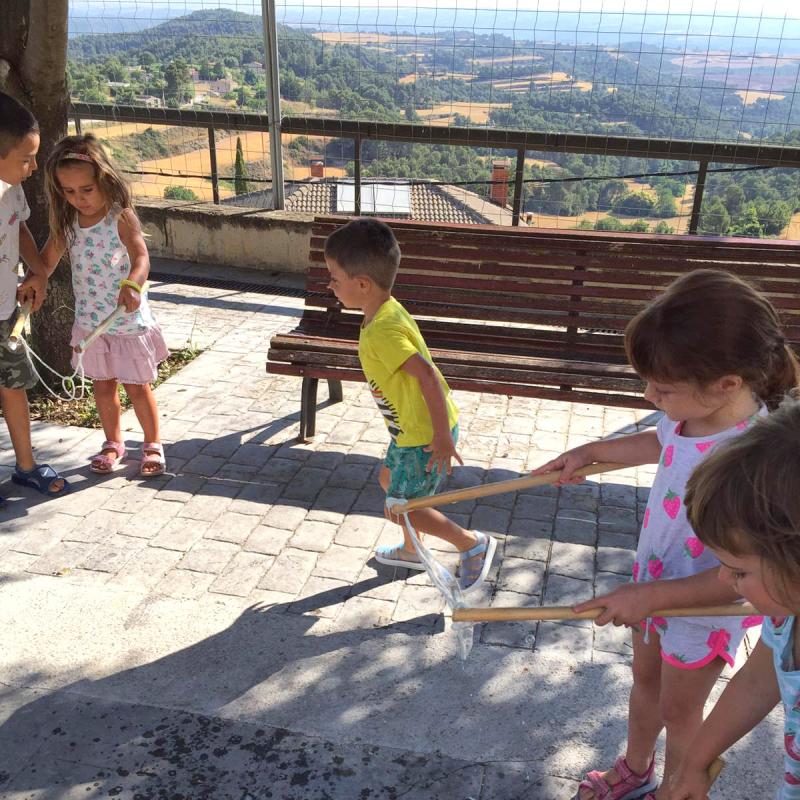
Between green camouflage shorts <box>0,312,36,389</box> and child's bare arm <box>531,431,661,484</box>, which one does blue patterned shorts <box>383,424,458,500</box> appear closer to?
child's bare arm <box>531,431,661,484</box>

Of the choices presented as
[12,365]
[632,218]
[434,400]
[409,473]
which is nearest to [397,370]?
[434,400]

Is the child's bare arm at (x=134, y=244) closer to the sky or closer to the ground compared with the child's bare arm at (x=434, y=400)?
closer to the sky

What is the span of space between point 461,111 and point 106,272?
4.03 metres

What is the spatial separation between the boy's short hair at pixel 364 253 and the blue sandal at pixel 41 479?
6.67 ft

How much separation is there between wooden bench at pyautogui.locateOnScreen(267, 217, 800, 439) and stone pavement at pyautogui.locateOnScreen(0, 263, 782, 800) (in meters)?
0.52

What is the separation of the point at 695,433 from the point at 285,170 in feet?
20.1

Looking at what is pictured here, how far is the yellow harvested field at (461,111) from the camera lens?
7.12 metres

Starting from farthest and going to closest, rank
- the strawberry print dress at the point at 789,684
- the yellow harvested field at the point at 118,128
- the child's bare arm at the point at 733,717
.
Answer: the yellow harvested field at the point at 118,128, the child's bare arm at the point at 733,717, the strawberry print dress at the point at 789,684

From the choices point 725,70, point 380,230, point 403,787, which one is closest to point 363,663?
point 403,787

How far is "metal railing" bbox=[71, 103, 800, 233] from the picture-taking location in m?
6.79

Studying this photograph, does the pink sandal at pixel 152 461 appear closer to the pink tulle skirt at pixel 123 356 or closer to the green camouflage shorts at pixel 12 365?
the pink tulle skirt at pixel 123 356

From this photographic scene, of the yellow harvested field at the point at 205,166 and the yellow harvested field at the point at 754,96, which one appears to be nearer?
the yellow harvested field at the point at 754,96

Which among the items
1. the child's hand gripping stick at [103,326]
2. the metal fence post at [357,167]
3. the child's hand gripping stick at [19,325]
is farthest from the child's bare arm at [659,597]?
the metal fence post at [357,167]

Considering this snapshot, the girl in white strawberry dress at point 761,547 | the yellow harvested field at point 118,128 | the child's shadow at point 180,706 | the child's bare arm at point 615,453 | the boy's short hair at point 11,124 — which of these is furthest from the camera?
the yellow harvested field at point 118,128
